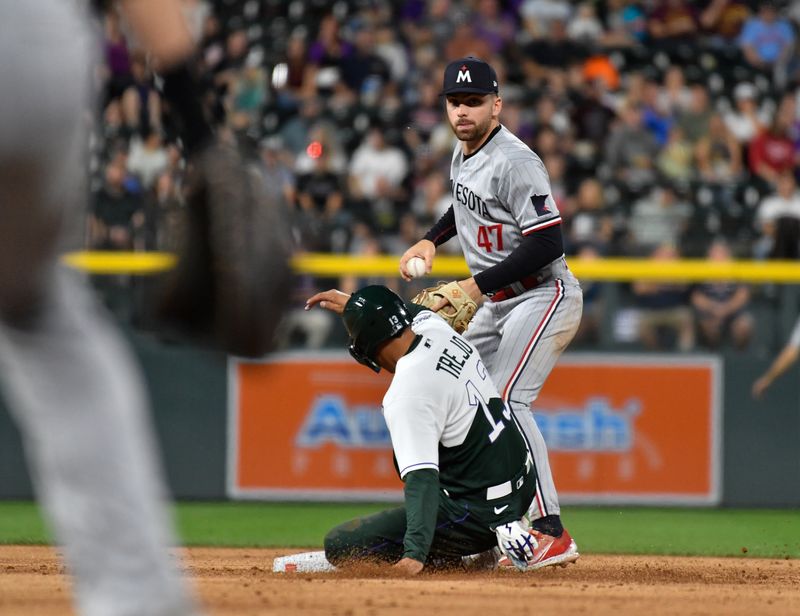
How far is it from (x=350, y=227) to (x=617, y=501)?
9.32 feet

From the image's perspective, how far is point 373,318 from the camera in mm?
4918

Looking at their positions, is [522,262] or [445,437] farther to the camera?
[522,262]

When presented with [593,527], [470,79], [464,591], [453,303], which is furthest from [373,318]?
[593,527]

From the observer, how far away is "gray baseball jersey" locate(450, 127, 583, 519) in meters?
5.38

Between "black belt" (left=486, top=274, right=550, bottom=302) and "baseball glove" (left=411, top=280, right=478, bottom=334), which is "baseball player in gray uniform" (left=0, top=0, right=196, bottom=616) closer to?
"baseball glove" (left=411, top=280, right=478, bottom=334)

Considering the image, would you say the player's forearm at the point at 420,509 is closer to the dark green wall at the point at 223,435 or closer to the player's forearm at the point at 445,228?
the player's forearm at the point at 445,228

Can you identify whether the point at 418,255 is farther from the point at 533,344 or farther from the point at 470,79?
the point at 470,79

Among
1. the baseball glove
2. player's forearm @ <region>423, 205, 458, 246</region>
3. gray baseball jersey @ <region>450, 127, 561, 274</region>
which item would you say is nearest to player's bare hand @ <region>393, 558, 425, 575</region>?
the baseball glove

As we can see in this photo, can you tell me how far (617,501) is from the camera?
929 centimetres

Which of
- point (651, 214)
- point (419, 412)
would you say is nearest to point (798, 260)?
point (651, 214)

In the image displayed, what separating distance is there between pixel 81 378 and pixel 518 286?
3766 millimetres

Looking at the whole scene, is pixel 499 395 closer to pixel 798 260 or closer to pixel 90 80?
pixel 90 80

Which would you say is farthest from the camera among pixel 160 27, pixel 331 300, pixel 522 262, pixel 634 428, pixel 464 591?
pixel 634 428

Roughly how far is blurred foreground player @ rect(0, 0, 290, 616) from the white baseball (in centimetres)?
337
